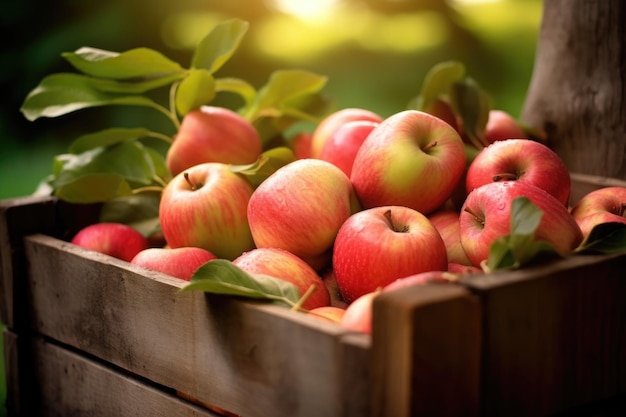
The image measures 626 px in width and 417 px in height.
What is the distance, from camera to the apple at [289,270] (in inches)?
37.9

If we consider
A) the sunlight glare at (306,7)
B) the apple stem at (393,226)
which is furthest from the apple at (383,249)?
the sunlight glare at (306,7)

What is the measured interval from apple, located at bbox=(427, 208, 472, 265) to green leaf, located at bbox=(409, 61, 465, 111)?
385 mm

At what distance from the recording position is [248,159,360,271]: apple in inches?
40.6

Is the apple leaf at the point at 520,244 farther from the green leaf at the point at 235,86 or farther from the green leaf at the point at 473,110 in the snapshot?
the green leaf at the point at 235,86

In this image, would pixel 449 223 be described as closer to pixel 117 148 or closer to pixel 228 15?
pixel 117 148

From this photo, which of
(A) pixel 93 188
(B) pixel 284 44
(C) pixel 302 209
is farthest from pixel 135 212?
(B) pixel 284 44

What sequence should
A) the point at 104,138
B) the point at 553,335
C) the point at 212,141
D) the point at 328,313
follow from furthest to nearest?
the point at 104,138, the point at 212,141, the point at 328,313, the point at 553,335

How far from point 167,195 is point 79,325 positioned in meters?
0.23

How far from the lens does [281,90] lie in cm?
148

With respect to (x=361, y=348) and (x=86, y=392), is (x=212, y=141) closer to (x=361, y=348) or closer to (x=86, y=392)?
(x=86, y=392)

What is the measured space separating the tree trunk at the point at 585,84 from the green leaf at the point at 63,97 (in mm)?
768

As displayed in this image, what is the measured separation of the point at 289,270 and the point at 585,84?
719 mm

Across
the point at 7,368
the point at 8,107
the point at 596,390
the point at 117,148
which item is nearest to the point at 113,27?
the point at 8,107

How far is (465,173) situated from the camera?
44.8 inches
